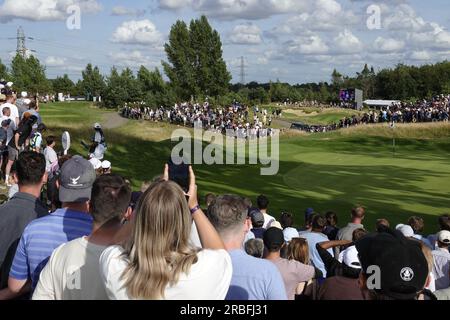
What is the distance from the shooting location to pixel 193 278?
3.23m

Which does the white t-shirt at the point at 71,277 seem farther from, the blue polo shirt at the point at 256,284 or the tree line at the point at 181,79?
the tree line at the point at 181,79

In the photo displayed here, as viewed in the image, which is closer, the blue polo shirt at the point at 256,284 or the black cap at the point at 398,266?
the black cap at the point at 398,266

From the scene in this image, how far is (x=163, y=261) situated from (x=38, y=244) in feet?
4.49

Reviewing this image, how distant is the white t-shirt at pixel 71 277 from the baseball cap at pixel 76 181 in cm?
80

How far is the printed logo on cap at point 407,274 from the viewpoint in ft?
10.0

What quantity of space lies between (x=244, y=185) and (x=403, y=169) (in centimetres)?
1008

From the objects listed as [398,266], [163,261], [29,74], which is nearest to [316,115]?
[29,74]

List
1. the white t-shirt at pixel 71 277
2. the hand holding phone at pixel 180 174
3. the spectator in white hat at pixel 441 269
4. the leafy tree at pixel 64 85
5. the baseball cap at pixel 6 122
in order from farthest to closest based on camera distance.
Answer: the leafy tree at pixel 64 85, the baseball cap at pixel 6 122, the spectator in white hat at pixel 441 269, the hand holding phone at pixel 180 174, the white t-shirt at pixel 71 277

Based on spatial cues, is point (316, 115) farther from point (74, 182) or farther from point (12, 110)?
point (74, 182)

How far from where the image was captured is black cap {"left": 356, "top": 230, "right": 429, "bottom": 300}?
307cm

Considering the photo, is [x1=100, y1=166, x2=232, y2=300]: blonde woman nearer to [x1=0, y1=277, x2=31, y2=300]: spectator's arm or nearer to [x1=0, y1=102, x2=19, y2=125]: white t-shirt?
[x1=0, y1=277, x2=31, y2=300]: spectator's arm

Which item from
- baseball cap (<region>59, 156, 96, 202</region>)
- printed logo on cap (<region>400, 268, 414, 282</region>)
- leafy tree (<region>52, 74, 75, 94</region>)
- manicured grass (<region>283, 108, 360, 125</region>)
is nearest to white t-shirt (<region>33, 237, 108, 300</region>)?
baseball cap (<region>59, 156, 96, 202</region>)

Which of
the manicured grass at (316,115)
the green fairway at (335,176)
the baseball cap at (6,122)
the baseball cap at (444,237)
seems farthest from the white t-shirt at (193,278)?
the manicured grass at (316,115)

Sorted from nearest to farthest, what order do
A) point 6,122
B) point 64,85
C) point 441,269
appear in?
point 441,269
point 6,122
point 64,85
